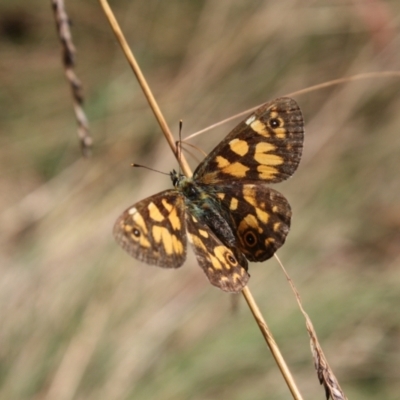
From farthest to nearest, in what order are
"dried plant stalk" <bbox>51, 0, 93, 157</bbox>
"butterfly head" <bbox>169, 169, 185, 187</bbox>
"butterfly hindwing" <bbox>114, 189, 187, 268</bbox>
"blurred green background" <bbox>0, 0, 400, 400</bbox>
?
"blurred green background" <bbox>0, 0, 400, 400</bbox>
"butterfly head" <bbox>169, 169, 185, 187</bbox>
"butterfly hindwing" <bbox>114, 189, 187, 268</bbox>
"dried plant stalk" <bbox>51, 0, 93, 157</bbox>

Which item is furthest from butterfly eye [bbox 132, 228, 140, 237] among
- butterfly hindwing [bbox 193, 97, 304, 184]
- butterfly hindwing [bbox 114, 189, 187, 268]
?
butterfly hindwing [bbox 193, 97, 304, 184]

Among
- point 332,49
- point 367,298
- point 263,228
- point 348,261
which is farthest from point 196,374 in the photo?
point 332,49

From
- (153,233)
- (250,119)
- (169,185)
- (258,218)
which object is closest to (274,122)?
(250,119)

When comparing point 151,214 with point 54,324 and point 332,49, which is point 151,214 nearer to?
point 54,324

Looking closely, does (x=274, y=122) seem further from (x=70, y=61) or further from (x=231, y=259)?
(x=70, y=61)

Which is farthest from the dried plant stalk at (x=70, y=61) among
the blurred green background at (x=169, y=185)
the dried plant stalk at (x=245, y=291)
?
the blurred green background at (x=169, y=185)

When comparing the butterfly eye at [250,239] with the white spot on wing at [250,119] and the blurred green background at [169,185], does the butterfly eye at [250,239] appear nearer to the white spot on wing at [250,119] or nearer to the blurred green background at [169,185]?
the white spot on wing at [250,119]

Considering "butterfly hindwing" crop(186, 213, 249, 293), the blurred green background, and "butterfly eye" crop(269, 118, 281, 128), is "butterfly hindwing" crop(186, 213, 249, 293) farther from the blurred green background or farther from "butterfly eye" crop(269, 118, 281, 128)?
the blurred green background
